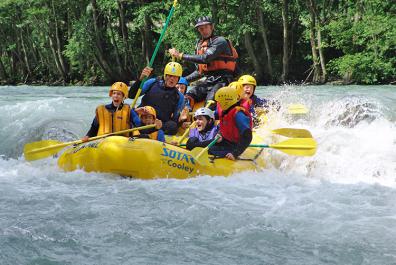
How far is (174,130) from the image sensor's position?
22.8ft

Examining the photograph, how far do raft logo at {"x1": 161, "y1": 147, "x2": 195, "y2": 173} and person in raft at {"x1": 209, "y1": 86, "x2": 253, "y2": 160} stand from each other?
453mm

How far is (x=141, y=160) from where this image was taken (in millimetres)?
5516

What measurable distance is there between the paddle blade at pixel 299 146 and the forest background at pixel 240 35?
42.8 ft

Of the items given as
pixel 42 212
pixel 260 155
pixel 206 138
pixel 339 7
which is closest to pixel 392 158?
pixel 260 155

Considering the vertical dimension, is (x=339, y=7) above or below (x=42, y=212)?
above

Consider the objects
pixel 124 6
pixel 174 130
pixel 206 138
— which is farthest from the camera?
pixel 124 6

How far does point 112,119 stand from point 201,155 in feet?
3.90

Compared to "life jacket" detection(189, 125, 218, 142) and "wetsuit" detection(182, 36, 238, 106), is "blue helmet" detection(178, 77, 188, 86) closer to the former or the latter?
"wetsuit" detection(182, 36, 238, 106)

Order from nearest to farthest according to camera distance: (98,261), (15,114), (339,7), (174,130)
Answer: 1. (98,261)
2. (174,130)
3. (15,114)
4. (339,7)

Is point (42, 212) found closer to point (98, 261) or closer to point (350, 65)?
point (98, 261)

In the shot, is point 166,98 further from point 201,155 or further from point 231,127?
point 201,155

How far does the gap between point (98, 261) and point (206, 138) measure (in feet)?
9.79

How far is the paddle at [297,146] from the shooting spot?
6203 millimetres

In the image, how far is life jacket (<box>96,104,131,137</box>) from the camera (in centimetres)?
625
